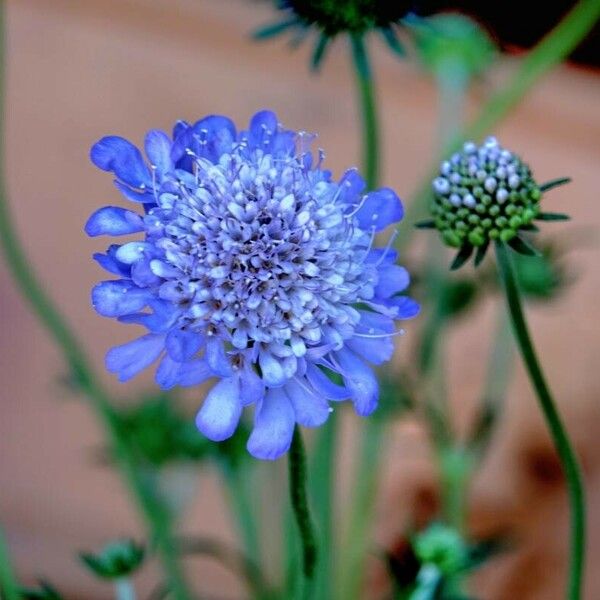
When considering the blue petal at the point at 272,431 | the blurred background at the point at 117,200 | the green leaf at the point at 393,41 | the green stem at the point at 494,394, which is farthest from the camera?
the blurred background at the point at 117,200

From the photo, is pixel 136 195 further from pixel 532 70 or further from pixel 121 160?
pixel 532 70

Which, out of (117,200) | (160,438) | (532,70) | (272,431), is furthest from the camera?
(117,200)

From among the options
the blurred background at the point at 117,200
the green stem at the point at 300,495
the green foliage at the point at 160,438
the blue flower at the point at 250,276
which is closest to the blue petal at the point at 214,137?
the blue flower at the point at 250,276

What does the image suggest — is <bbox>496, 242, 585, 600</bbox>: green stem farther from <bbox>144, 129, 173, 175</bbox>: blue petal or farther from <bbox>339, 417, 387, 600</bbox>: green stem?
<bbox>339, 417, 387, 600</bbox>: green stem

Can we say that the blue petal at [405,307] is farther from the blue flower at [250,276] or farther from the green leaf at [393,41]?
the green leaf at [393,41]

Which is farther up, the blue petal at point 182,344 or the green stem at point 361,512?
the blue petal at point 182,344

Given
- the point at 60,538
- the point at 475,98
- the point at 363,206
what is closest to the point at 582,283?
the point at 475,98

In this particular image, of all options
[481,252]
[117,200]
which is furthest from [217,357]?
[117,200]
